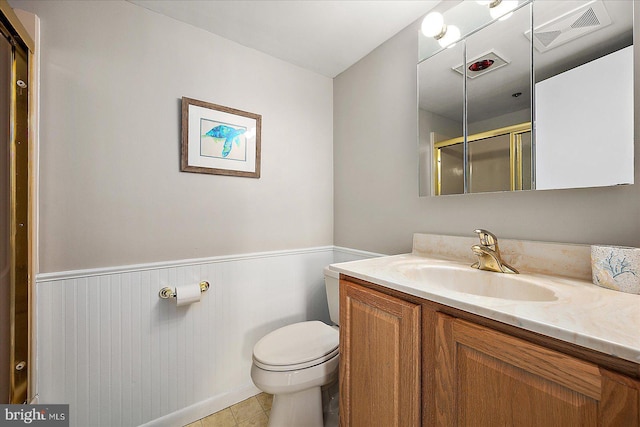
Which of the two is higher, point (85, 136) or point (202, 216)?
point (85, 136)

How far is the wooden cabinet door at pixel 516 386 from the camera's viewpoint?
19.1 inches

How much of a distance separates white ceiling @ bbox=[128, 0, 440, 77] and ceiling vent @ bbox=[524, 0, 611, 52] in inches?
22.9

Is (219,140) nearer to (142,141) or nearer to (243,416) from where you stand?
(142,141)

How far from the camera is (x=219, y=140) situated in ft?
5.15

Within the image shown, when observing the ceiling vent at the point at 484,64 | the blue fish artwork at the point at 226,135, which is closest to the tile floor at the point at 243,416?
the blue fish artwork at the point at 226,135

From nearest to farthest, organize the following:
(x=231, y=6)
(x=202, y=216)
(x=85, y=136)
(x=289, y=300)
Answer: (x=85, y=136), (x=231, y=6), (x=202, y=216), (x=289, y=300)

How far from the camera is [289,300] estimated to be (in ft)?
6.09

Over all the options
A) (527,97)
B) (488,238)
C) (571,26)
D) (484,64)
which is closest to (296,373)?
(488,238)

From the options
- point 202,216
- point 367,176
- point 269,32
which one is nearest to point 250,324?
point 202,216

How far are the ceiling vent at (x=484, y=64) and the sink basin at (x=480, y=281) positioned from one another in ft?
2.89

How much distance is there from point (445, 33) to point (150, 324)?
2095 mm

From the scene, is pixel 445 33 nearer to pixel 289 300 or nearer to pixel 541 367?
pixel 541 367

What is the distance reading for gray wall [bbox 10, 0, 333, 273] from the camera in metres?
1.18

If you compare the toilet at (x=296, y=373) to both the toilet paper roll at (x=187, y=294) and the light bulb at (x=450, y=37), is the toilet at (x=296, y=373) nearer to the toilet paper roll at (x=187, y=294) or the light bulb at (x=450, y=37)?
the toilet paper roll at (x=187, y=294)
